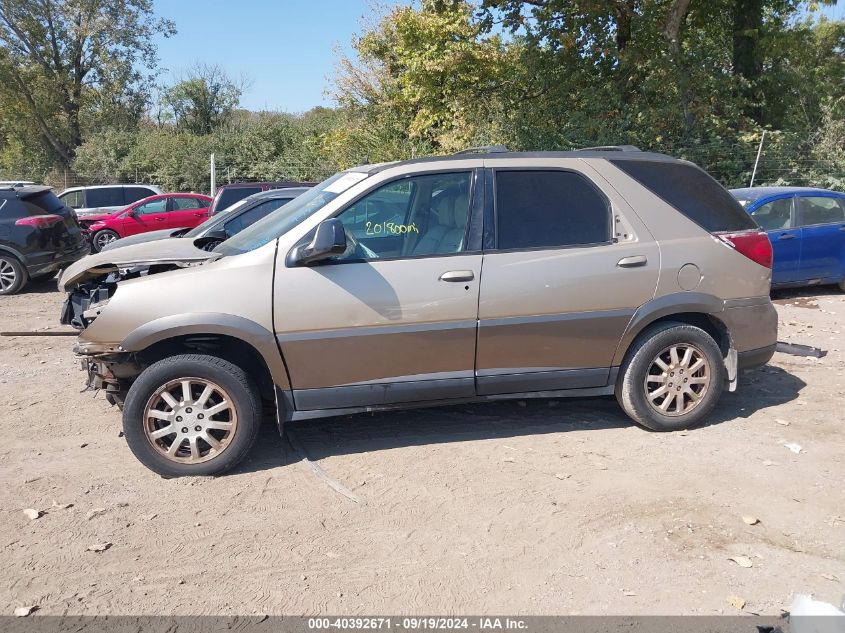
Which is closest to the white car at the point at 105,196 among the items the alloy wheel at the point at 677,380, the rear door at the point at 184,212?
the rear door at the point at 184,212

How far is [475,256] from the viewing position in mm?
4828

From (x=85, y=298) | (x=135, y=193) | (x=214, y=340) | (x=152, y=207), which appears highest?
(x=135, y=193)

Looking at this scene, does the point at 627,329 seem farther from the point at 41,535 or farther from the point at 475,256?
the point at 41,535

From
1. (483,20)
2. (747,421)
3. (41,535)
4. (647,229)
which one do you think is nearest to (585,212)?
(647,229)

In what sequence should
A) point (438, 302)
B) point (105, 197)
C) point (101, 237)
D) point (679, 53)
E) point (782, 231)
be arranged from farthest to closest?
1. point (105, 197)
2. point (101, 237)
3. point (679, 53)
4. point (782, 231)
5. point (438, 302)

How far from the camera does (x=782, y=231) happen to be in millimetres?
9992

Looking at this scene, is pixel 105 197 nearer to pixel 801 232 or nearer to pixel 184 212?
pixel 184 212

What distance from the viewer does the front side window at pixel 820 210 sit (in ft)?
33.4

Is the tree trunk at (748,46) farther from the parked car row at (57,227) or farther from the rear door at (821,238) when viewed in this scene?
the parked car row at (57,227)

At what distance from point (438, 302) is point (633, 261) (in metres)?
1.42

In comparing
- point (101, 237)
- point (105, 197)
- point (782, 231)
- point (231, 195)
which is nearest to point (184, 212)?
point (101, 237)

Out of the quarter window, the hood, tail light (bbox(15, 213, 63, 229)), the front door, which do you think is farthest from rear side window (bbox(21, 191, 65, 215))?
the front door

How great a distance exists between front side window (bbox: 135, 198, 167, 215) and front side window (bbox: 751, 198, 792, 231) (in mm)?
13592

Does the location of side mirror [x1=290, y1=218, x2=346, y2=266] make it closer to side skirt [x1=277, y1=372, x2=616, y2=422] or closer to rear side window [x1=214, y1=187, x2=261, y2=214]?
side skirt [x1=277, y1=372, x2=616, y2=422]
